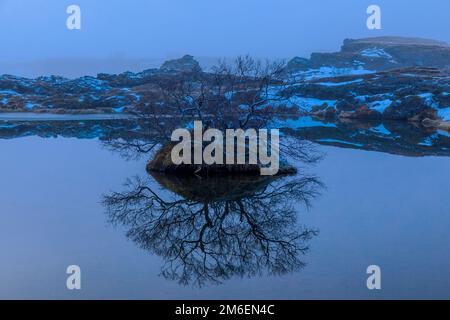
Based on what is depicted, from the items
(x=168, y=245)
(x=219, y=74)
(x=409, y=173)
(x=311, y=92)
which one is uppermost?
(x=311, y=92)

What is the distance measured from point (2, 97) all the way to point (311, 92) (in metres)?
60.8

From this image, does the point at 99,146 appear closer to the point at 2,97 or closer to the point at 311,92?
the point at 311,92

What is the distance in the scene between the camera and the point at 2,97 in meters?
116

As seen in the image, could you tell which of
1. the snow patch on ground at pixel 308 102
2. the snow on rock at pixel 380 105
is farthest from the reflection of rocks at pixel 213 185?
the snow patch on ground at pixel 308 102

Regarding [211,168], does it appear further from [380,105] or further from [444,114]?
[380,105]

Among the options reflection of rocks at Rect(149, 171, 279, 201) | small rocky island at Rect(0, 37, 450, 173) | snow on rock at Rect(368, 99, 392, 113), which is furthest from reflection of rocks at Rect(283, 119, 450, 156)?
snow on rock at Rect(368, 99, 392, 113)

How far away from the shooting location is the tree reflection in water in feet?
47.0

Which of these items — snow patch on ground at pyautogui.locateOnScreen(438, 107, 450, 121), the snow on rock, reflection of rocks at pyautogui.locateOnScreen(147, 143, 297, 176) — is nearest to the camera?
reflection of rocks at pyautogui.locateOnScreen(147, 143, 297, 176)

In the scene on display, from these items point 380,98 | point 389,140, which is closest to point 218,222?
point 389,140

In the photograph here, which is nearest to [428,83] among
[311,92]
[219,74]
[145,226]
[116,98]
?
[311,92]

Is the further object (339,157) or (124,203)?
(339,157)

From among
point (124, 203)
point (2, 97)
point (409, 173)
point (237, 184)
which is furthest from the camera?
point (2, 97)

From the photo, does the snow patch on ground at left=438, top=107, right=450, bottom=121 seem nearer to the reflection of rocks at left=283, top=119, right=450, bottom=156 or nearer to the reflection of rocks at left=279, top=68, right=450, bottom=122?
the reflection of rocks at left=279, top=68, right=450, bottom=122

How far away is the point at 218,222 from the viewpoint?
18453mm
